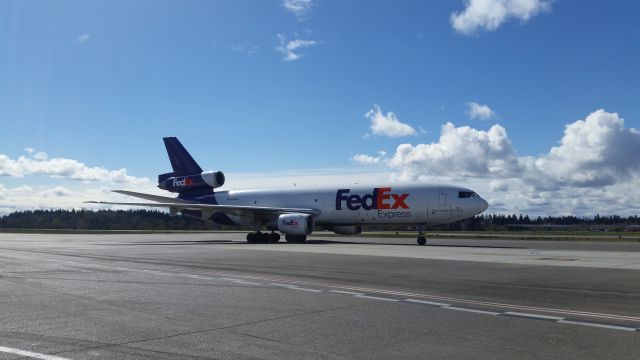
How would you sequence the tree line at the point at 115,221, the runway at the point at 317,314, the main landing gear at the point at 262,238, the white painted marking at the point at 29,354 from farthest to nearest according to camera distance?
the tree line at the point at 115,221 → the main landing gear at the point at 262,238 → the runway at the point at 317,314 → the white painted marking at the point at 29,354

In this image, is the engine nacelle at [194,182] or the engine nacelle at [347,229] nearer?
the engine nacelle at [347,229]

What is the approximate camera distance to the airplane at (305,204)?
112 feet

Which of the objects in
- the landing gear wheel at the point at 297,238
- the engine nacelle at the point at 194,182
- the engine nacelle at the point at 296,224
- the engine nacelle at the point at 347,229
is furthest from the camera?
the engine nacelle at the point at 194,182

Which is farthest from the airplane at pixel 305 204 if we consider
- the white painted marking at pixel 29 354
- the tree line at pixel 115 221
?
the tree line at pixel 115 221

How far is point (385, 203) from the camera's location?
35844 millimetres

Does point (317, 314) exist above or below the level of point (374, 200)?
below

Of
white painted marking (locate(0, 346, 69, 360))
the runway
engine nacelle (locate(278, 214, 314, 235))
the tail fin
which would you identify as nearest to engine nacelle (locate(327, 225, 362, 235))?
Result: engine nacelle (locate(278, 214, 314, 235))

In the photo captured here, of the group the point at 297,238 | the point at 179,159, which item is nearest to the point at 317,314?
the point at 297,238

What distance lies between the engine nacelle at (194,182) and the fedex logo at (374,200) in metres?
12.6

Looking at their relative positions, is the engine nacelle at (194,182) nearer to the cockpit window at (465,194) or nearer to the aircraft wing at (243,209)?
the aircraft wing at (243,209)

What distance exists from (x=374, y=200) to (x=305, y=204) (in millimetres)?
6138

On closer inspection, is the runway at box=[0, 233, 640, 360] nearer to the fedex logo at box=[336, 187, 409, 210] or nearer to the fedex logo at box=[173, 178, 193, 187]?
the fedex logo at box=[336, 187, 409, 210]

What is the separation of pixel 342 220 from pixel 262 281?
84.7 feet

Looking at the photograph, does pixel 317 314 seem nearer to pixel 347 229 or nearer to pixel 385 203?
pixel 385 203
